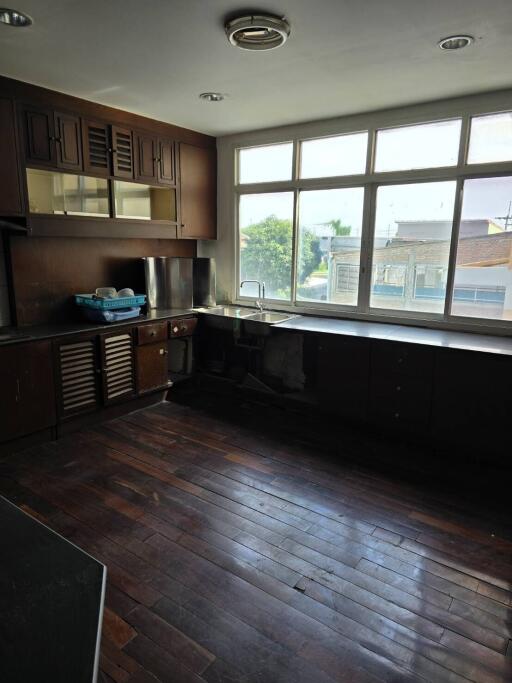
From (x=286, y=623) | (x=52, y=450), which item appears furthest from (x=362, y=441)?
(x=52, y=450)

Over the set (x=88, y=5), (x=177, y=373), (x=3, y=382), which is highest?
(x=88, y=5)

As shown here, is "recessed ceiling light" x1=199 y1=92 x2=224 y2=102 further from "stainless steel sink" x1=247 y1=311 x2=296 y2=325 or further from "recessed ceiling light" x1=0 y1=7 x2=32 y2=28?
"stainless steel sink" x1=247 y1=311 x2=296 y2=325

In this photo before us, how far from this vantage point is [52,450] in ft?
10.7

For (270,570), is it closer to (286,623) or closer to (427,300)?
(286,623)

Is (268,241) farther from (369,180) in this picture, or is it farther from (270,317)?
(369,180)

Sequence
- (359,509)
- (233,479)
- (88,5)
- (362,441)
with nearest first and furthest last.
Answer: (88,5) → (359,509) → (233,479) → (362,441)

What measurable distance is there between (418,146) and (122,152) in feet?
8.02

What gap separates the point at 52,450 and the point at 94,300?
4.00 ft

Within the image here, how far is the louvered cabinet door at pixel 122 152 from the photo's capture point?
371 centimetres

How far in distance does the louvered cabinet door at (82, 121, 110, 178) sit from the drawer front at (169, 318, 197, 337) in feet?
4.52

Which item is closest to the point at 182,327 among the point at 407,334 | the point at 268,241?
the point at 268,241

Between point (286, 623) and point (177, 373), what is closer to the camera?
point (286, 623)

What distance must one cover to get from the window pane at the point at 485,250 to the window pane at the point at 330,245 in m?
0.88

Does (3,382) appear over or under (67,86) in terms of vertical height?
under
